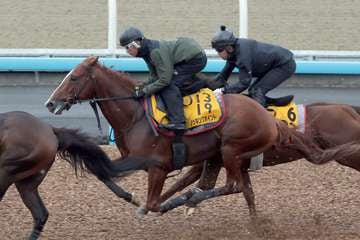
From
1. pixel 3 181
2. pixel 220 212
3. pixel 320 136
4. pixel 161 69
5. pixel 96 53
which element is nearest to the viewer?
pixel 3 181

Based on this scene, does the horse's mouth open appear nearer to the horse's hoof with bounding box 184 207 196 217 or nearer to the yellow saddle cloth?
the yellow saddle cloth

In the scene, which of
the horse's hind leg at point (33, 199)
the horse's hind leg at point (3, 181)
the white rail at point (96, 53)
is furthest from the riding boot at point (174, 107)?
the white rail at point (96, 53)

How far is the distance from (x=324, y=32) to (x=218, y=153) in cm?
954

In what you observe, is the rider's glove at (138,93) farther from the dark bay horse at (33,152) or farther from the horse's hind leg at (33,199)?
the horse's hind leg at (33,199)

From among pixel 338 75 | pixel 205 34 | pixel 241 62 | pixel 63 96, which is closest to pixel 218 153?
pixel 241 62

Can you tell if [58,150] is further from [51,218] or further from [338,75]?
[338,75]

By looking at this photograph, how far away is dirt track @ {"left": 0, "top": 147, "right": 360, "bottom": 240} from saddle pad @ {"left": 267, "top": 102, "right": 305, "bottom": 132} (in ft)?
2.68

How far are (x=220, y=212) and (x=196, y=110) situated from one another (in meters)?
1.25

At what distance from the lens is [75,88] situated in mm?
7582

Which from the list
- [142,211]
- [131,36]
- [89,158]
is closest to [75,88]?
[131,36]

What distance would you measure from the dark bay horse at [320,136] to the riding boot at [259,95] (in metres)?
0.43

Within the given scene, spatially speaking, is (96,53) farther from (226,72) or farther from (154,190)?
(154,190)

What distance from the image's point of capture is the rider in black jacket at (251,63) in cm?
789

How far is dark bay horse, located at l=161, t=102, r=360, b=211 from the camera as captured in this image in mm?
8055
